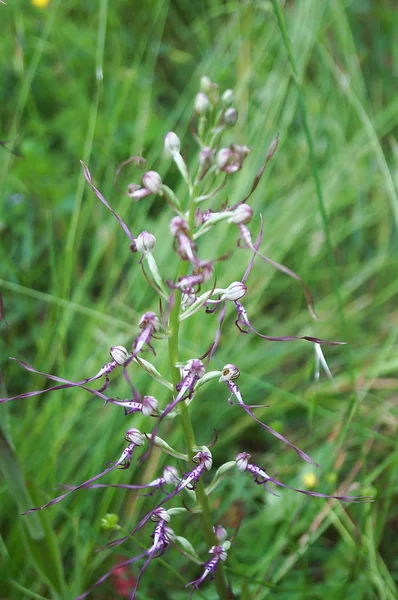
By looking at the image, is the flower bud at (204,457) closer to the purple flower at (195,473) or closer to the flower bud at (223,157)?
the purple flower at (195,473)

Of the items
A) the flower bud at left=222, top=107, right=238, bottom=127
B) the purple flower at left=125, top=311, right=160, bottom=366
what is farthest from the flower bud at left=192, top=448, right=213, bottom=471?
the flower bud at left=222, top=107, right=238, bottom=127

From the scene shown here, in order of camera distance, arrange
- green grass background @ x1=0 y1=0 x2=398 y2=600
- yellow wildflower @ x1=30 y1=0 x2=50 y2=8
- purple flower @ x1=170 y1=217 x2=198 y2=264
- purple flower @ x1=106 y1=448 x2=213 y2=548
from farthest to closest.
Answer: yellow wildflower @ x1=30 y1=0 x2=50 y2=8, green grass background @ x1=0 y1=0 x2=398 y2=600, purple flower @ x1=106 y1=448 x2=213 y2=548, purple flower @ x1=170 y1=217 x2=198 y2=264

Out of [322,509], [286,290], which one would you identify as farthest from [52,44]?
[322,509]

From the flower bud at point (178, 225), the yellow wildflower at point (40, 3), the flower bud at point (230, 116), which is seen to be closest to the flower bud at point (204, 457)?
the flower bud at point (178, 225)

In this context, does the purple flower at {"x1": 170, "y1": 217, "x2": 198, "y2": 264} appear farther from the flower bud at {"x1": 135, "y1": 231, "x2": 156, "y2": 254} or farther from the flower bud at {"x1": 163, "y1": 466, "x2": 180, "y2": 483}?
the flower bud at {"x1": 163, "y1": 466, "x2": 180, "y2": 483}

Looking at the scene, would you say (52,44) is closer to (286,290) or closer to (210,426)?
(286,290)
